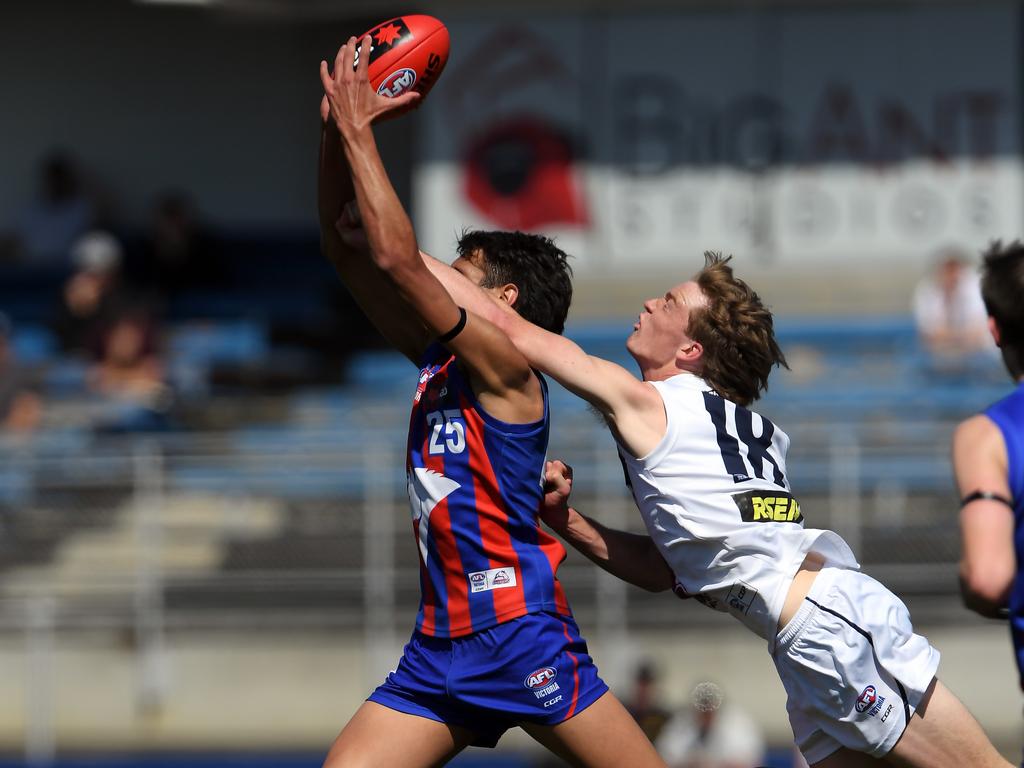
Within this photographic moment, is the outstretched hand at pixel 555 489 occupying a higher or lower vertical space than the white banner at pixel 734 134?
lower

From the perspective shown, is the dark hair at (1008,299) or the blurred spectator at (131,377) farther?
the blurred spectator at (131,377)

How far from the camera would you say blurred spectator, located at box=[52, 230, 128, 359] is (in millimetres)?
12516

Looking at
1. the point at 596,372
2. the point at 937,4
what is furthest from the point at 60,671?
the point at 937,4

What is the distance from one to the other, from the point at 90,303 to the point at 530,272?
9.24m

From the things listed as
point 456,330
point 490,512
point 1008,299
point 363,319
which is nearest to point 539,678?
point 490,512

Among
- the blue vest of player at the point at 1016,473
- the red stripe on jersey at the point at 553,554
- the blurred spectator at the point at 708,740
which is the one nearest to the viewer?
the blue vest of player at the point at 1016,473

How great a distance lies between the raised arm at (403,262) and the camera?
3.71 meters

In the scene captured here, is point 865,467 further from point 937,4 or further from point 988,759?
point 988,759

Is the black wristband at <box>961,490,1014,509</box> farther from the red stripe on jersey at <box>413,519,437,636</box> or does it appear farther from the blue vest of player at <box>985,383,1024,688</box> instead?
the red stripe on jersey at <box>413,519,437,636</box>

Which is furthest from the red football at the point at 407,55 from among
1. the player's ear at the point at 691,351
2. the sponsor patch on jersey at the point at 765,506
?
the sponsor patch on jersey at the point at 765,506

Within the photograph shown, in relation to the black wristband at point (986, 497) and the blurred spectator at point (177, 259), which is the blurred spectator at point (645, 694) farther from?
the blurred spectator at point (177, 259)

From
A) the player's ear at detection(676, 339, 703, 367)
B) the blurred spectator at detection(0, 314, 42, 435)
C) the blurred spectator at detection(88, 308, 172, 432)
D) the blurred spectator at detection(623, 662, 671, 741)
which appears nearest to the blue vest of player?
the player's ear at detection(676, 339, 703, 367)

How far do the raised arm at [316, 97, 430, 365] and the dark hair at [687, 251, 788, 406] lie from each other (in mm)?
781

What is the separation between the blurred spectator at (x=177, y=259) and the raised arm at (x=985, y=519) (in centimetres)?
1130
